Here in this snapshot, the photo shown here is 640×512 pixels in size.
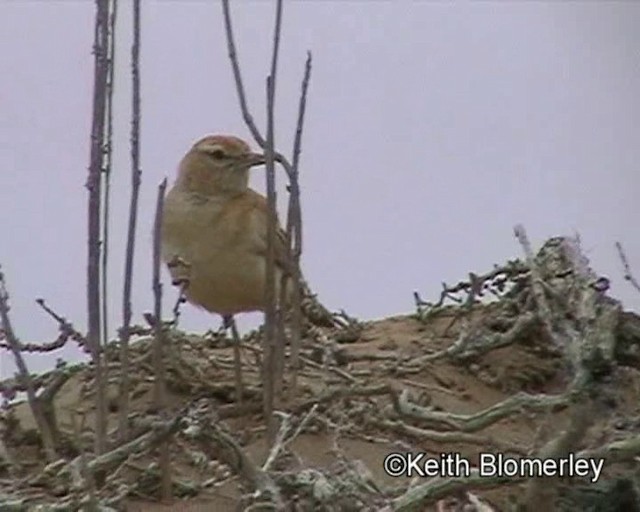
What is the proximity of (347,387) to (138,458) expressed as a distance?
0.89 feet

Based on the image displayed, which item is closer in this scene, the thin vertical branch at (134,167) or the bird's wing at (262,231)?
the thin vertical branch at (134,167)

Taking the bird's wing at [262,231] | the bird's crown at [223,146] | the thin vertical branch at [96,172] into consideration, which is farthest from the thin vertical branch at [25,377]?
the bird's crown at [223,146]

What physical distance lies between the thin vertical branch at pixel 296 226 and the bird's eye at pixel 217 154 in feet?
1.05

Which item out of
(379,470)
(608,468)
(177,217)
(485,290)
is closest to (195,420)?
(379,470)

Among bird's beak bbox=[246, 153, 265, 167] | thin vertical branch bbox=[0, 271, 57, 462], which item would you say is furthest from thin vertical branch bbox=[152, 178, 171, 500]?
bird's beak bbox=[246, 153, 265, 167]

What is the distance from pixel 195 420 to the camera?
45.6 inches

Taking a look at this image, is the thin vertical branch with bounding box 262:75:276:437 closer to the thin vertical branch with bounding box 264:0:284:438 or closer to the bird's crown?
the thin vertical branch with bounding box 264:0:284:438

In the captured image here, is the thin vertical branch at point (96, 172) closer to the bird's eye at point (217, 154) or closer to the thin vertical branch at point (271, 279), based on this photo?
the thin vertical branch at point (271, 279)

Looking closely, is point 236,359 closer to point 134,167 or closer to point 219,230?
point 219,230

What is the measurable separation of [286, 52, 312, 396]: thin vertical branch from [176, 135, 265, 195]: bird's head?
30cm

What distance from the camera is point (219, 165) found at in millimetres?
1757

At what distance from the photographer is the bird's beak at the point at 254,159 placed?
1745 mm

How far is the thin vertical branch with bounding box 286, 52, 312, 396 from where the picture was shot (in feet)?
4.32

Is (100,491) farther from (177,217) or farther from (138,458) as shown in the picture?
(177,217)
